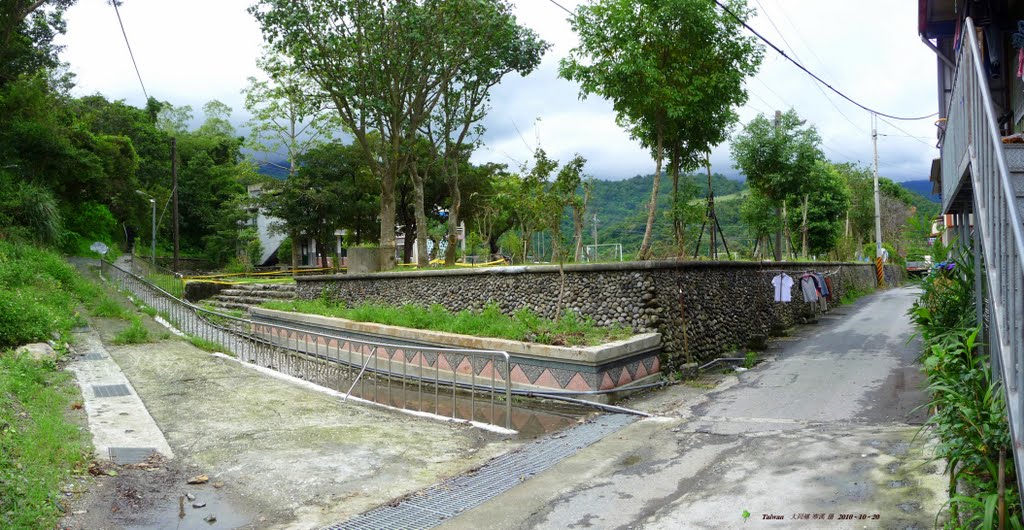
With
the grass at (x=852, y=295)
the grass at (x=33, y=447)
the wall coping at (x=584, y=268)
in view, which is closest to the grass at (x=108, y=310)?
the wall coping at (x=584, y=268)

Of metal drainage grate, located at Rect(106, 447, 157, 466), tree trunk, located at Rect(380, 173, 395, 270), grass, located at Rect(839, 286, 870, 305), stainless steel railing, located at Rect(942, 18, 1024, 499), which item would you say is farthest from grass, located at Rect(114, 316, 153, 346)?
grass, located at Rect(839, 286, 870, 305)

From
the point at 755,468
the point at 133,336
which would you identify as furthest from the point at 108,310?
the point at 755,468

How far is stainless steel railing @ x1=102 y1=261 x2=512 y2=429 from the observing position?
9023mm

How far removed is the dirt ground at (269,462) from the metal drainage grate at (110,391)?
0.30 m

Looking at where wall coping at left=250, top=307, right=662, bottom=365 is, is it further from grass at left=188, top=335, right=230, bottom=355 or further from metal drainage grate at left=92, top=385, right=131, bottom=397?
metal drainage grate at left=92, top=385, right=131, bottom=397

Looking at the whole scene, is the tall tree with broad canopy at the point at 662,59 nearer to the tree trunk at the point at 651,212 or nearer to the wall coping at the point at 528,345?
the tree trunk at the point at 651,212

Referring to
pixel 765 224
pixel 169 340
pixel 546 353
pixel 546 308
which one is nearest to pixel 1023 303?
pixel 546 353

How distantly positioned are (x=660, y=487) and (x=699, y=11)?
1054 cm

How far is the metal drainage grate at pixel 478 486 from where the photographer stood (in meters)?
4.88

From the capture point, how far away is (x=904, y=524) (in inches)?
164

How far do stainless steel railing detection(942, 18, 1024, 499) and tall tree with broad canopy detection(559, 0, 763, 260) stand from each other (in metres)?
8.40

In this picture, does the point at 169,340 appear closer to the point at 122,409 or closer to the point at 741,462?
the point at 122,409

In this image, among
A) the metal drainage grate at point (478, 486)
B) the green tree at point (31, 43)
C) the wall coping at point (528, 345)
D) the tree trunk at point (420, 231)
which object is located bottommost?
the metal drainage grate at point (478, 486)

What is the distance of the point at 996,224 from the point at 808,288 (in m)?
15.9
